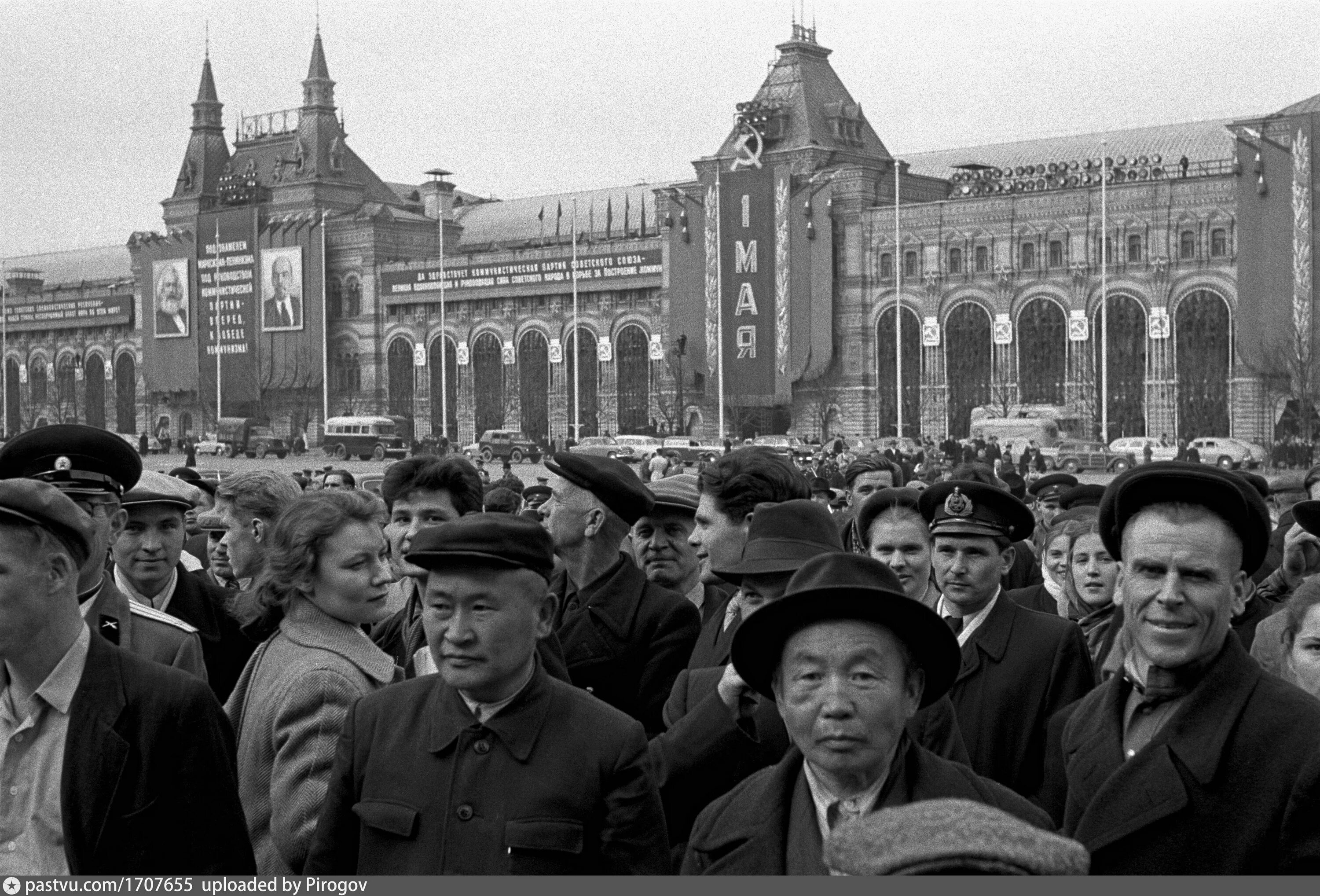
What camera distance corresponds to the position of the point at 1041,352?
54.3 meters

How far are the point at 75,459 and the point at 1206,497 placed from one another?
309cm

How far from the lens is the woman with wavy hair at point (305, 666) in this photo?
4020 millimetres

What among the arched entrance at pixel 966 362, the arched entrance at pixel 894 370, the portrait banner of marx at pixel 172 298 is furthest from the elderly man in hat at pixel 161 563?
the portrait banner of marx at pixel 172 298

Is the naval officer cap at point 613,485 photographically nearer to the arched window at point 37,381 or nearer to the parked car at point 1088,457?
the parked car at point 1088,457

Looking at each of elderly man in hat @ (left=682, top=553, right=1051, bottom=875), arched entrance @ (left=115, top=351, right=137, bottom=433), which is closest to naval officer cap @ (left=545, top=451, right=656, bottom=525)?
elderly man in hat @ (left=682, top=553, right=1051, bottom=875)

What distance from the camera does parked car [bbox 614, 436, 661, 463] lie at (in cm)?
5050

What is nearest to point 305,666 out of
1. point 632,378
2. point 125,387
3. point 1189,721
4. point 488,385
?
point 1189,721

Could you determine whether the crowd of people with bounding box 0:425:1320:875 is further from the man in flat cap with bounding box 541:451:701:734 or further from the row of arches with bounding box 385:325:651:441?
the row of arches with bounding box 385:325:651:441

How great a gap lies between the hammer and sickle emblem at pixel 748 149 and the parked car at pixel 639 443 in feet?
33.0

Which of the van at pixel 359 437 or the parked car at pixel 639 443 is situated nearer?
the parked car at pixel 639 443

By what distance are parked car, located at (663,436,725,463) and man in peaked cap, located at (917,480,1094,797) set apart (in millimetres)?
39213

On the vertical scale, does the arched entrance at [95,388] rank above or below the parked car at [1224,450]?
above

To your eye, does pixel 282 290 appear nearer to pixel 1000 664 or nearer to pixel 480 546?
pixel 1000 664
